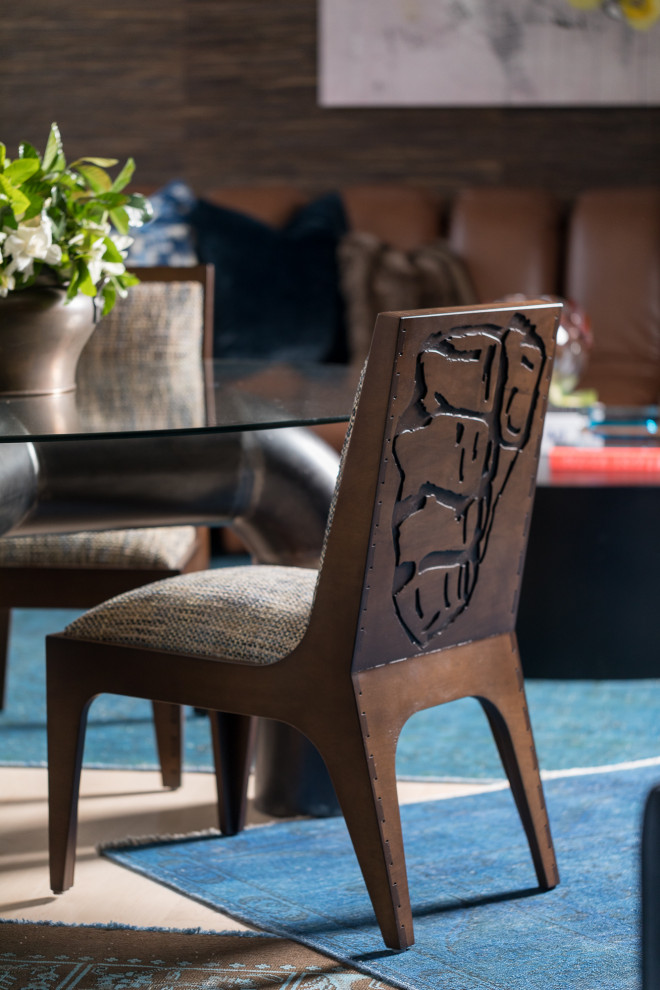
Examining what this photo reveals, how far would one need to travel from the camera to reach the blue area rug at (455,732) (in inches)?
90.1

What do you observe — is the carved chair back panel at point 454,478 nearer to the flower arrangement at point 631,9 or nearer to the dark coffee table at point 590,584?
the dark coffee table at point 590,584

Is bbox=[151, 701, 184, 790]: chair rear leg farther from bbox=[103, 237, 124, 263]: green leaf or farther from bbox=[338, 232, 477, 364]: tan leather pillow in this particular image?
bbox=[338, 232, 477, 364]: tan leather pillow

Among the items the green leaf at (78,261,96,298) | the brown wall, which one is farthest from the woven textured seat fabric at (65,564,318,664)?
the brown wall

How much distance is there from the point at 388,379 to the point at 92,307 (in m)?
0.63

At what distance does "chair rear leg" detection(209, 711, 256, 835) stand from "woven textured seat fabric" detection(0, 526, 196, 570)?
1.17 ft

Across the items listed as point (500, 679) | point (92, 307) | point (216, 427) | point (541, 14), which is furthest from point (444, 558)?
point (541, 14)

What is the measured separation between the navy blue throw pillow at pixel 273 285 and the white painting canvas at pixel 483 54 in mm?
677

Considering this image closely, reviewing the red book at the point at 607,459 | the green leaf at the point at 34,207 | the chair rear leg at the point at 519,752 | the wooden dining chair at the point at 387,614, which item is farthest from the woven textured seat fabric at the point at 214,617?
the red book at the point at 607,459

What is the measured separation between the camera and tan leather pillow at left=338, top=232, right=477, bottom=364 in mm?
3947

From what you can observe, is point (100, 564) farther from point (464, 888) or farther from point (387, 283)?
point (387, 283)

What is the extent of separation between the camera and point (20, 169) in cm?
171

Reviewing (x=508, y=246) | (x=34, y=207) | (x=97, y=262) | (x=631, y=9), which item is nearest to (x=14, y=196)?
(x=34, y=207)

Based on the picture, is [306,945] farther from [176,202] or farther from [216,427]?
[176,202]

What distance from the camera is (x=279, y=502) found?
2.08 meters
